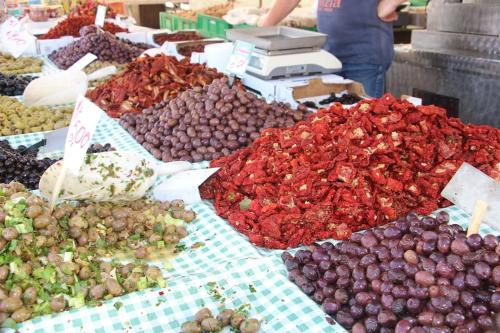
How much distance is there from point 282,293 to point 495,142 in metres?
1.48

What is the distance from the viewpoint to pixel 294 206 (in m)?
2.15

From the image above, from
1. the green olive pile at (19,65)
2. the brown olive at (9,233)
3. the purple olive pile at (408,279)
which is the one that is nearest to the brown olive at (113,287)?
the brown olive at (9,233)

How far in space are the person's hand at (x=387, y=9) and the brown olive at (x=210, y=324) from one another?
360 centimetres

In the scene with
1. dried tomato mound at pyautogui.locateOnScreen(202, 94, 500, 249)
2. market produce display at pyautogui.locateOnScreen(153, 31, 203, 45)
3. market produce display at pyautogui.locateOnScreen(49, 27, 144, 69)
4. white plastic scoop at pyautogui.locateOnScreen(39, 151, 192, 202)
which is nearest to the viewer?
dried tomato mound at pyautogui.locateOnScreen(202, 94, 500, 249)

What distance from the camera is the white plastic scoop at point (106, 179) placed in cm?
225

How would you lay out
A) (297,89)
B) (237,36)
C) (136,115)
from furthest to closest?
(237,36)
(297,89)
(136,115)

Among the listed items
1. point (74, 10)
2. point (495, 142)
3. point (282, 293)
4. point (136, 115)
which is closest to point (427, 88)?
point (495, 142)

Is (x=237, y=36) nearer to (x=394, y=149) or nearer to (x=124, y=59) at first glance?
(x=124, y=59)

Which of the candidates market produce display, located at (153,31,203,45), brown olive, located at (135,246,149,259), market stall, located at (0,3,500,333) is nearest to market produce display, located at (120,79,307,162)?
market stall, located at (0,3,500,333)

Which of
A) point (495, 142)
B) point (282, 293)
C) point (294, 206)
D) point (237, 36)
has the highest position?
point (237, 36)

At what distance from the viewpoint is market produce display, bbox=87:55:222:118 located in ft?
12.5

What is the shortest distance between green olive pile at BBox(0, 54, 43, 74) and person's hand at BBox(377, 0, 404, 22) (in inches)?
128

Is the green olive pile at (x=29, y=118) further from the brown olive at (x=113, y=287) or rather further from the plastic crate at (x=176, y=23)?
the plastic crate at (x=176, y=23)

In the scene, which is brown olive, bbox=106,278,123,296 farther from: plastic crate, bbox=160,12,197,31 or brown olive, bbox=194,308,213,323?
plastic crate, bbox=160,12,197,31
